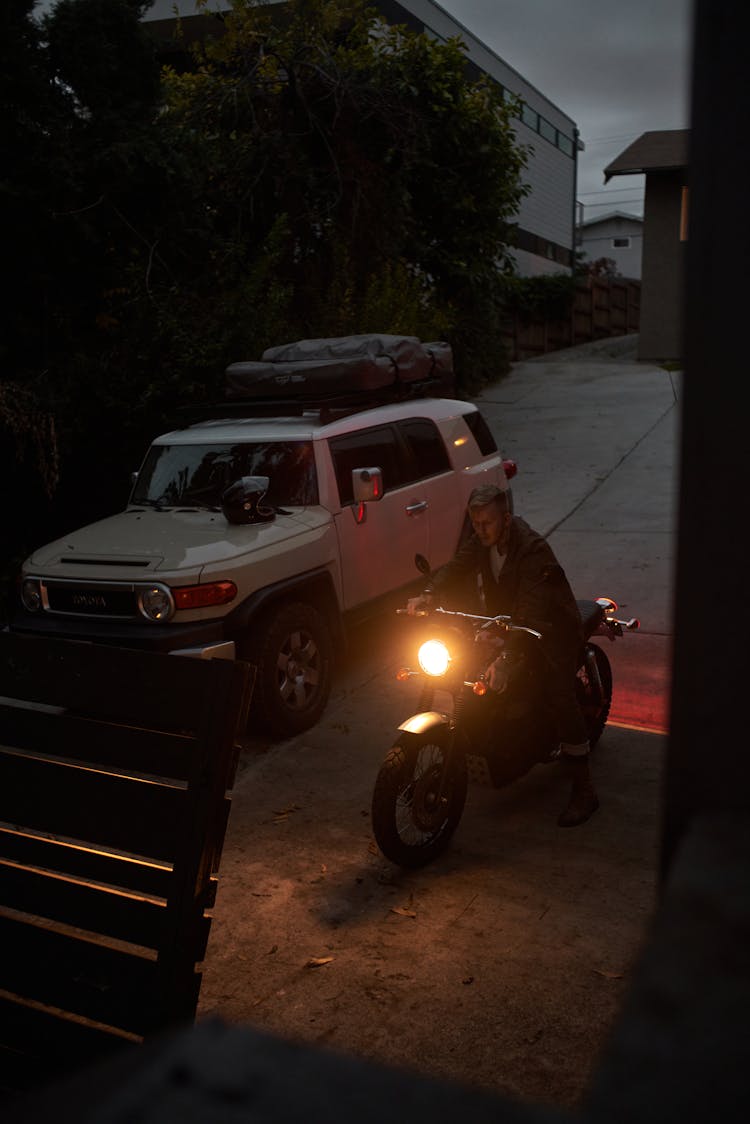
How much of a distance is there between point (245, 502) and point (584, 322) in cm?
2455

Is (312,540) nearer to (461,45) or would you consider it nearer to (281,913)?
(281,913)

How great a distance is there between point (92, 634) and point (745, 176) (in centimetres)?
602

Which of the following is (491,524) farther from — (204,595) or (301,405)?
(301,405)

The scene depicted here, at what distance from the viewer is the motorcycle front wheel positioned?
4766 mm

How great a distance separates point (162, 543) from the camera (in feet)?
21.6

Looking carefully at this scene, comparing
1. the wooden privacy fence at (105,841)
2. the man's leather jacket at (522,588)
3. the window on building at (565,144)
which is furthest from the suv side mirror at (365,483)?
the window on building at (565,144)

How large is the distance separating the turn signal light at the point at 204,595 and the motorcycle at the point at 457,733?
5.10 feet

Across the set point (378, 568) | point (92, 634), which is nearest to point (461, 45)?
point (378, 568)

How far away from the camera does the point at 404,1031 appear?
12.0 feet

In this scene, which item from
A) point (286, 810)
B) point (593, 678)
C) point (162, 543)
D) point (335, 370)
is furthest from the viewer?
point (335, 370)

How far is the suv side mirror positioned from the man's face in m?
1.73

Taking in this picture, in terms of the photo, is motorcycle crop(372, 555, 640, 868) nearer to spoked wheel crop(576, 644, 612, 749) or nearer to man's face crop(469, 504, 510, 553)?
man's face crop(469, 504, 510, 553)

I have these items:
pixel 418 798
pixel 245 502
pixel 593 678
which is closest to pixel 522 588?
pixel 593 678

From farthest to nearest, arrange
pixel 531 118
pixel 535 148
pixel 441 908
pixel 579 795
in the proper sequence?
pixel 531 118, pixel 535 148, pixel 579 795, pixel 441 908
